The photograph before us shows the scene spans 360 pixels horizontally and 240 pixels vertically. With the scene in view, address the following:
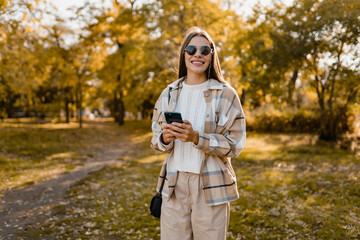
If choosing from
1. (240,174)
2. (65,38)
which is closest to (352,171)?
(240,174)

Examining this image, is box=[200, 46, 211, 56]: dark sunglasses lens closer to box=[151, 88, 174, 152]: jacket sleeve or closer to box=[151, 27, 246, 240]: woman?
box=[151, 27, 246, 240]: woman

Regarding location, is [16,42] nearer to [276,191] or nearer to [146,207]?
[146,207]

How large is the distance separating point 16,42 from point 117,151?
6432mm

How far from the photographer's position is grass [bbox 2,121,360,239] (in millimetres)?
4844

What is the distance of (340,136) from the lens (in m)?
15.0

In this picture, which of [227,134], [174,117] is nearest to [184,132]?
[174,117]

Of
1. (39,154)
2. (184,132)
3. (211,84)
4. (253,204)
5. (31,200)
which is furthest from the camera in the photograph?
(39,154)

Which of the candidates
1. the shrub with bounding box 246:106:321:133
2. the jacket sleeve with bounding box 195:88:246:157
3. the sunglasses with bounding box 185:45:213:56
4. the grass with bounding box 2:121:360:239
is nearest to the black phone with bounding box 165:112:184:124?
the jacket sleeve with bounding box 195:88:246:157

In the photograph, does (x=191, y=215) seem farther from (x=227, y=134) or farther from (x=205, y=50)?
(x=205, y=50)

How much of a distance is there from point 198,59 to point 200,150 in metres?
0.77

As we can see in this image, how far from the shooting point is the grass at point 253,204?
484 cm

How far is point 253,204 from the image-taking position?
20.1ft

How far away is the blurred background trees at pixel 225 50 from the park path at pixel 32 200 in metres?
3.75

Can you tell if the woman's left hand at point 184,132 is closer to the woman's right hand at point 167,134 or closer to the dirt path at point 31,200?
the woman's right hand at point 167,134
